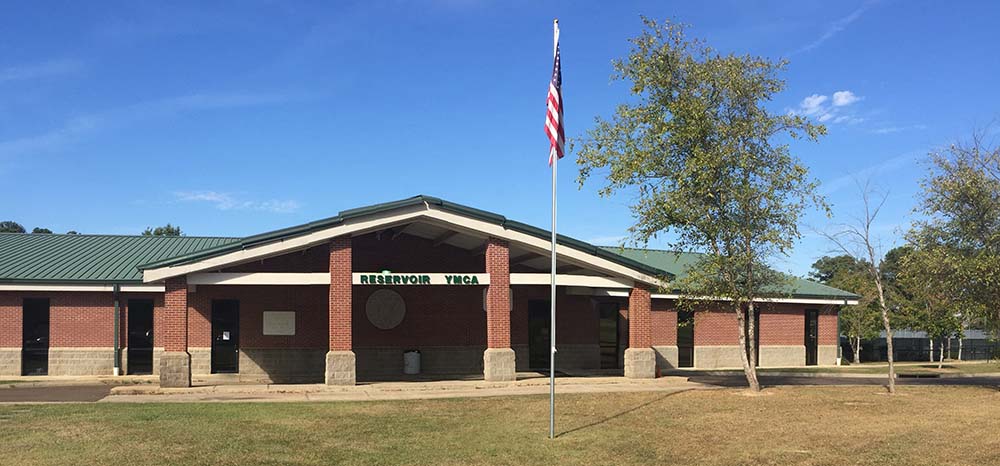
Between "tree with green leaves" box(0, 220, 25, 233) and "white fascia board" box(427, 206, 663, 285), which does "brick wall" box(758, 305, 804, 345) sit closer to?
"white fascia board" box(427, 206, 663, 285)

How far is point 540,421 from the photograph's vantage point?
16.5m

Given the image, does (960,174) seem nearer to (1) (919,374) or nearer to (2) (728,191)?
(2) (728,191)

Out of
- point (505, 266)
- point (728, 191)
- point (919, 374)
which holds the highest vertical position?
point (728, 191)

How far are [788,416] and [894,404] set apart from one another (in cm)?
383

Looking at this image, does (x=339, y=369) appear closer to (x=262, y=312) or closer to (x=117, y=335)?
(x=262, y=312)

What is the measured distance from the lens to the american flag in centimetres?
1475

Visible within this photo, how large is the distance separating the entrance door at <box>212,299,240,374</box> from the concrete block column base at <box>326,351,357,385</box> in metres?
6.24

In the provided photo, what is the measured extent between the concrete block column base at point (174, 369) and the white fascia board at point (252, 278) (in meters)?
2.00

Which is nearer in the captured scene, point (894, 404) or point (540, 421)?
point (540, 421)

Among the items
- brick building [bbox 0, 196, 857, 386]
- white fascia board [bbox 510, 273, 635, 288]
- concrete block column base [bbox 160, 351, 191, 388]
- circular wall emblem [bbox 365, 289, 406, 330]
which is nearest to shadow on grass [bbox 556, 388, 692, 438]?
brick building [bbox 0, 196, 857, 386]

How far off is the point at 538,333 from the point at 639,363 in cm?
616

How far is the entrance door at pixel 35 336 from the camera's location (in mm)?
26500

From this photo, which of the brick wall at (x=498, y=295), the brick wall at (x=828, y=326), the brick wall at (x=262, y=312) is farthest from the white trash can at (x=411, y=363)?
the brick wall at (x=828, y=326)

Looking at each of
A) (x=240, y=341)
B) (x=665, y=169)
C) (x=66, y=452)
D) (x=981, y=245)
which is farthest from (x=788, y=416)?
(x=240, y=341)
